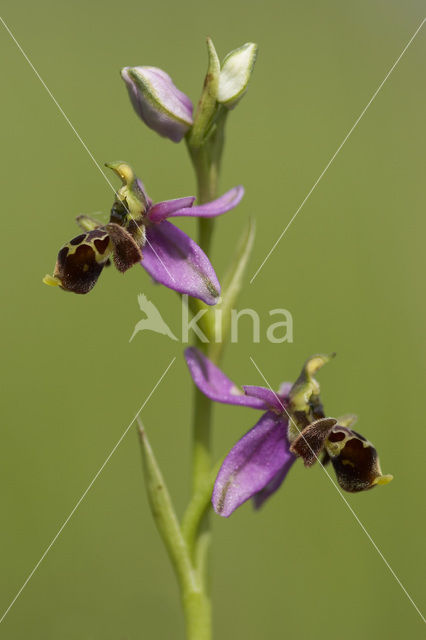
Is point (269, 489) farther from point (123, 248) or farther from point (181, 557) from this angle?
point (123, 248)

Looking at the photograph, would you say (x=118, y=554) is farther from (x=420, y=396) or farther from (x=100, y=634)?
(x=420, y=396)

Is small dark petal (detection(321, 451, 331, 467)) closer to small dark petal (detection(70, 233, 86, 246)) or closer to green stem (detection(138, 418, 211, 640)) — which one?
green stem (detection(138, 418, 211, 640))

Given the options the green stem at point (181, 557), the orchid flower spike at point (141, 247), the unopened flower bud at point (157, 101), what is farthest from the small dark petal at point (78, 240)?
the green stem at point (181, 557)

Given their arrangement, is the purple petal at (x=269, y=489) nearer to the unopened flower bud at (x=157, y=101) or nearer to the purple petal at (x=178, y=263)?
the purple petal at (x=178, y=263)

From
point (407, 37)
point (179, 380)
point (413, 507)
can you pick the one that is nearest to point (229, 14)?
point (407, 37)

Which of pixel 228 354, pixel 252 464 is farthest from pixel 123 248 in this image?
pixel 228 354

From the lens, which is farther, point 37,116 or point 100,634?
point 37,116

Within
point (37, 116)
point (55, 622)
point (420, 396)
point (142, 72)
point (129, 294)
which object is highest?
point (37, 116)

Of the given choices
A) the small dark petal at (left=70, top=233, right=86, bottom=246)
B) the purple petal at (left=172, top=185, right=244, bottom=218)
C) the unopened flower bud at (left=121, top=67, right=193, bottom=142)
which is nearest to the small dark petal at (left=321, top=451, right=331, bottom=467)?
the purple petal at (left=172, top=185, right=244, bottom=218)
